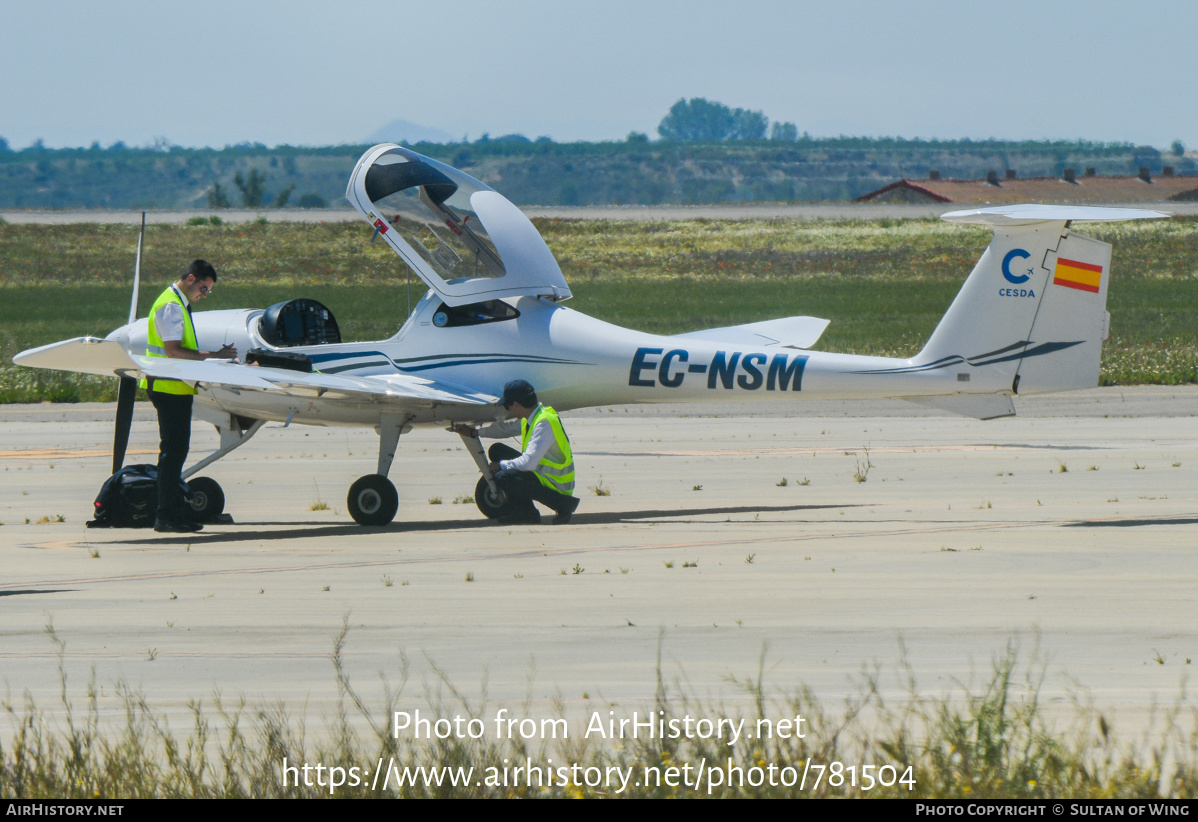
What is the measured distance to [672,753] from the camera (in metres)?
5.43

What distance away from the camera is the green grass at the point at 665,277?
1574 inches

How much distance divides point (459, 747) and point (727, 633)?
3.08m

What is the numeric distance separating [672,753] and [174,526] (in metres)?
8.47

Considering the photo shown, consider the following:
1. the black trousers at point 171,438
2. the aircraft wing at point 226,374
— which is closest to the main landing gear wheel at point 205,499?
the black trousers at point 171,438

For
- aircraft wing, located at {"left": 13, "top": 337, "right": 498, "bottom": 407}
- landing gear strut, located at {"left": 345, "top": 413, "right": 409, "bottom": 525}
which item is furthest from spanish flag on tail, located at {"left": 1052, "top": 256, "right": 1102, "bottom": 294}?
landing gear strut, located at {"left": 345, "top": 413, "right": 409, "bottom": 525}

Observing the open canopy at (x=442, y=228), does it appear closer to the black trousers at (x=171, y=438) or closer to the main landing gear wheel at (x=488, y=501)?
the main landing gear wheel at (x=488, y=501)

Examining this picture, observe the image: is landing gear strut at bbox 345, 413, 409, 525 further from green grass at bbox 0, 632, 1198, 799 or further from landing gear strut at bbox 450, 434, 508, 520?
green grass at bbox 0, 632, 1198, 799

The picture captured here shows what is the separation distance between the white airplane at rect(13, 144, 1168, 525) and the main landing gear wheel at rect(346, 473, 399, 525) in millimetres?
13

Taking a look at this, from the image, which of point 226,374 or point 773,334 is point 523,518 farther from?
point 773,334

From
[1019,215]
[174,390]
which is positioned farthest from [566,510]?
[1019,215]

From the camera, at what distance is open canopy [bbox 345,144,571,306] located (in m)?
14.1

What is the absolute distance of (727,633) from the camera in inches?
324

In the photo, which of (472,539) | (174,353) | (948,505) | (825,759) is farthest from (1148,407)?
(825,759)
